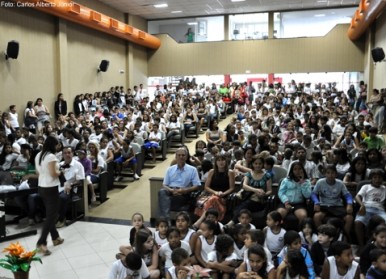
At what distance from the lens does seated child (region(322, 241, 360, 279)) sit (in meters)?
3.40

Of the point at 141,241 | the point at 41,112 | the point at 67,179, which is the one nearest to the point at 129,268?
the point at 141,241

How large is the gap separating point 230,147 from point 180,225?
377 cm

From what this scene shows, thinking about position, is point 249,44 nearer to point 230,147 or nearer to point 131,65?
point 131,65

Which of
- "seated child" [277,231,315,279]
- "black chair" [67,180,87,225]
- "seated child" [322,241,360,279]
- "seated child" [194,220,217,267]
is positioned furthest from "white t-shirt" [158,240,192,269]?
"black chair" [67,180,87,225]

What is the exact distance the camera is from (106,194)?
25.3 feet

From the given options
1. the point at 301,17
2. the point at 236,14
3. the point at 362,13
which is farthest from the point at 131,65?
the point at 362,13

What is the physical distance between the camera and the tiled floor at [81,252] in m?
4.59

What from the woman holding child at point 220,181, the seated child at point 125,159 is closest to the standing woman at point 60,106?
the seated child at point 125,159

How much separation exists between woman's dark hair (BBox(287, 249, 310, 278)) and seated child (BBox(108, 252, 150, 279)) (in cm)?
133

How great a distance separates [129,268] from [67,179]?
120 inches

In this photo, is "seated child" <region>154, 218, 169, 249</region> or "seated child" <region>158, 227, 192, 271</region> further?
"seated child" <region>154, 218, 169, 249</region>

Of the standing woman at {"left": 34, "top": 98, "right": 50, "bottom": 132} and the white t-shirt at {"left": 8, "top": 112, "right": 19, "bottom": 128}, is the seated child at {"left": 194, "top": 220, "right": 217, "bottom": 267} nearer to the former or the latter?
the white t-shirt at {"left": 8, "top": 112, "right": 19, "bottom": 128}

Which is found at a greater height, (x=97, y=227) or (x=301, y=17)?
(x=301, y=17)

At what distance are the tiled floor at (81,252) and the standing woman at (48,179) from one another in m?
0.30
